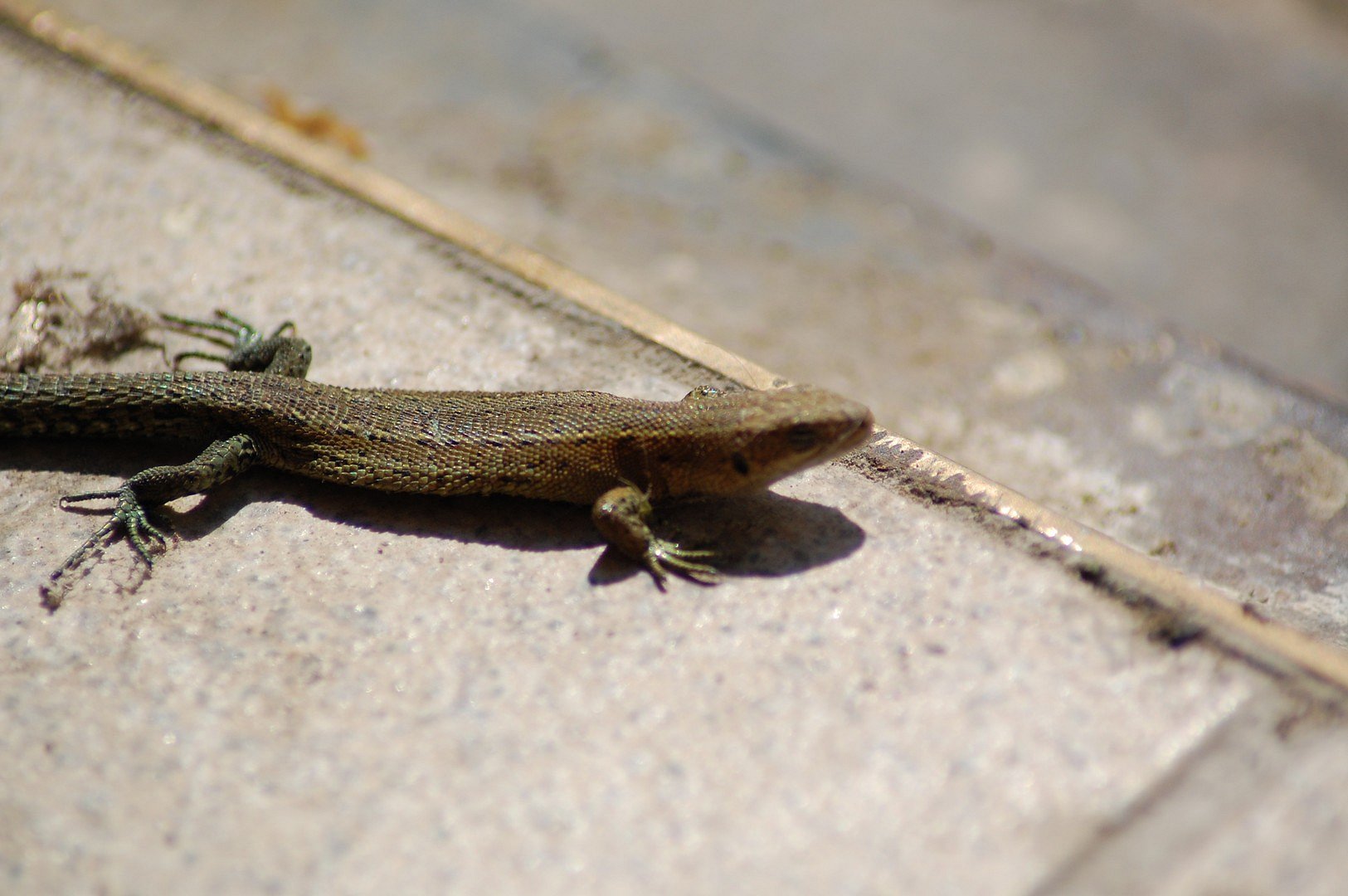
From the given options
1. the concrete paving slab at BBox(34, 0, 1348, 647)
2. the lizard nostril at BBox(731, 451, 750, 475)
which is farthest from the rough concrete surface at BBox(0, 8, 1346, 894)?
the concrete paving slab at BBox(34, 0, 1348, 647)

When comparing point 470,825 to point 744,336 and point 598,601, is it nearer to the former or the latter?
point 598,601

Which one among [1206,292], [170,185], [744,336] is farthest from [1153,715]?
[170,185]

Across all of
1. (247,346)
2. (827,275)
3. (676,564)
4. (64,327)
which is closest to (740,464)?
(676,564)

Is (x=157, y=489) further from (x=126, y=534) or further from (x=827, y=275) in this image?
(x=827, y=275)

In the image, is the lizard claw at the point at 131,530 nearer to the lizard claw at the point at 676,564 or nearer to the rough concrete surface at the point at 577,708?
the rough concrete surface at the point at 577,708

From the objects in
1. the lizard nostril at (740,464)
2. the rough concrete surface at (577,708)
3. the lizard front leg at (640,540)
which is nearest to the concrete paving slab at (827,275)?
the rough concrete surface at (577,708)

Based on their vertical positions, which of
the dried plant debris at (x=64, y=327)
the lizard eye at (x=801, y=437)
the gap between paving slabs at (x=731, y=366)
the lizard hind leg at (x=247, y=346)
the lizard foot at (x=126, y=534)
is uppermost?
the lizard eye at (x=801, y=437)
